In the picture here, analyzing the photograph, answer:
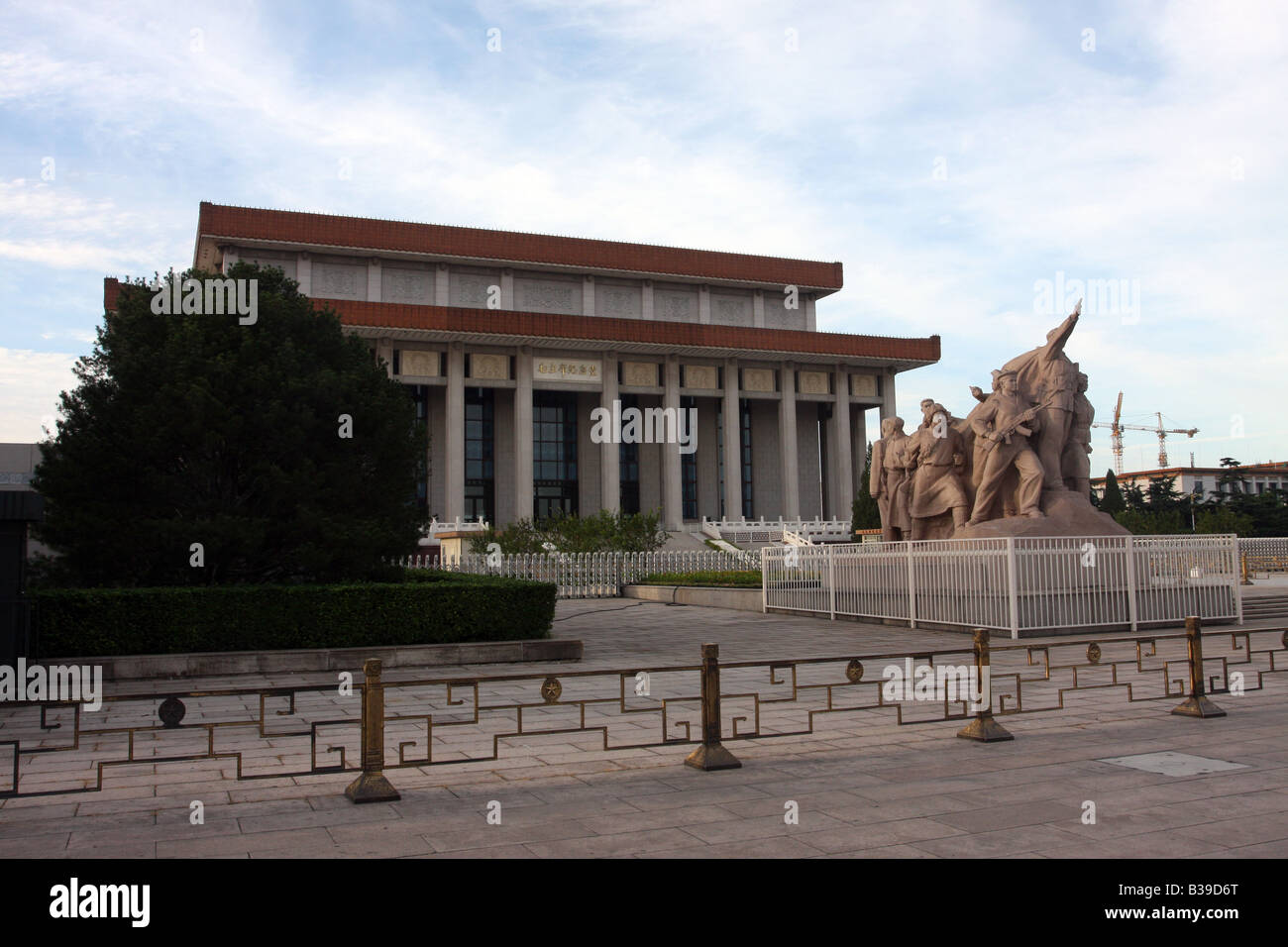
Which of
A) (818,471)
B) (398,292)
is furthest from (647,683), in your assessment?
(818,471)

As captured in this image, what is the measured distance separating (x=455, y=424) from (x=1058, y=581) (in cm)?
3312

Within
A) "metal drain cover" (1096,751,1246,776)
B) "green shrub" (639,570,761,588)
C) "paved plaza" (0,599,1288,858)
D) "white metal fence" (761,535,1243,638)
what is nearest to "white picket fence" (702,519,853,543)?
"green shrub" (639,570,761,588)

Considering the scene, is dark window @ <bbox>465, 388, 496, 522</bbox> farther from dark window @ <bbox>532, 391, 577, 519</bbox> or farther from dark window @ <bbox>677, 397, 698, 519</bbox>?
dark window @ <bbox>677, 397, 698, 519</bbox>

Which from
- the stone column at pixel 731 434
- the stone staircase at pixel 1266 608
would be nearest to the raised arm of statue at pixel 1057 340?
the stone staircase at pixel 1266 608

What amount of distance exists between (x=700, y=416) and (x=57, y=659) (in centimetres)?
4302

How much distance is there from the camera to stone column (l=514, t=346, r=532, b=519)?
145ft

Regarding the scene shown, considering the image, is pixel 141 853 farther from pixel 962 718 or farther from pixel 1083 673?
pixel 1083 673

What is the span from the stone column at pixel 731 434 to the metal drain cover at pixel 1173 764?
41.9 m

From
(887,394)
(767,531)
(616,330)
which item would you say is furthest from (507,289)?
(887,394)

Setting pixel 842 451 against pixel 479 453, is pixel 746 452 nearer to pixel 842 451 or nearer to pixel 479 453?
pixel 842 451

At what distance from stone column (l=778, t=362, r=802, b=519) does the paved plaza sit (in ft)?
130

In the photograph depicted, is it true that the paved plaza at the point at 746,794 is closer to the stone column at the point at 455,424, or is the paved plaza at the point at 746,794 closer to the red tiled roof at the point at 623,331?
the red tiled roof at the point at 623,331

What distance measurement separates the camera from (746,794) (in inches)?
225
